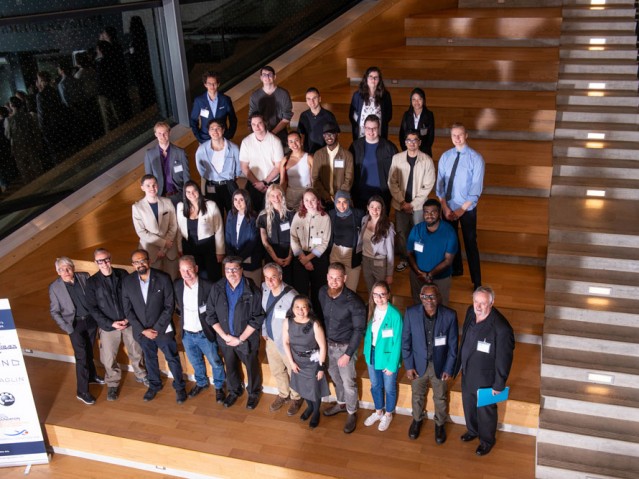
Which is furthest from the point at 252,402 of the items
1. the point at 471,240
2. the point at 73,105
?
the point at 73,105

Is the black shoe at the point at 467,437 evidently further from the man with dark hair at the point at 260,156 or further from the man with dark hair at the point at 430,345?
the man with dark hair at the point at 260,156

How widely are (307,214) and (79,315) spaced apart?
2006mm

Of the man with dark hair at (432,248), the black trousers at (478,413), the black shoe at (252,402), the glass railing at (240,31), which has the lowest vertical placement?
the black shoe at (252,402)

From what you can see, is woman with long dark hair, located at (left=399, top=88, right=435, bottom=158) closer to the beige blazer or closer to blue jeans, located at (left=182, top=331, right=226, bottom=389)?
the beige blazer

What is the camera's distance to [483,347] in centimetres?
478

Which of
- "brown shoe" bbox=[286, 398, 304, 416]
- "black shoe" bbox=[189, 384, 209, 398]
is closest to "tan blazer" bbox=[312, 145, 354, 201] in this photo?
"brown shoe" bbox=[286, 398, 304, 416]

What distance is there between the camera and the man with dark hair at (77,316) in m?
5.58

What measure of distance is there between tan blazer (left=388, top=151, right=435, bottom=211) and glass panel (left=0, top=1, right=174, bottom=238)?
3137 mm

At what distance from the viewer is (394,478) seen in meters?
4.94

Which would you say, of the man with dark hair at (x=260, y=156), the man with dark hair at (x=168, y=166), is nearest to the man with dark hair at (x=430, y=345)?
the man with dark hair at (x=260, y=156)

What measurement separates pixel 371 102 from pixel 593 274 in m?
2.36

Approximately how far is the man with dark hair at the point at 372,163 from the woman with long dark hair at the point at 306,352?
4.26 feet

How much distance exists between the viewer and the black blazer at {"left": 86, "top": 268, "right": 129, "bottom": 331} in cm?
555

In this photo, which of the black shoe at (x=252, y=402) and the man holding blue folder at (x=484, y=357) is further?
the black shoe at (x=252, y=402)
